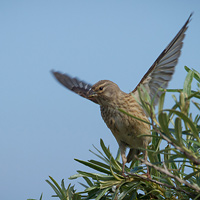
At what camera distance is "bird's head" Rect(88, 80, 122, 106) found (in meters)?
4.27

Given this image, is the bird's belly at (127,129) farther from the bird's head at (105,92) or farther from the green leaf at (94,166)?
the green leaf at (94,166)

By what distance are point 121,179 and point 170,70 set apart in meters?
2.24

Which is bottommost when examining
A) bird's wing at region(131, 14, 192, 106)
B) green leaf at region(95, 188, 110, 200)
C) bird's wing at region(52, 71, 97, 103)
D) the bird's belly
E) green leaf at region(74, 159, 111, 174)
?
green leaf at region(95, 188, 110, 200)

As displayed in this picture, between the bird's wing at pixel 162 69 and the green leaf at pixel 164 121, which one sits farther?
the bird's wing at pixel 162 69

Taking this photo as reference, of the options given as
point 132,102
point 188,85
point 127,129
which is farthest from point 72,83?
point 188,85

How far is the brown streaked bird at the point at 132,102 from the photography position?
397 cm

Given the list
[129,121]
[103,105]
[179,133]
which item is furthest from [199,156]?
[103,105]

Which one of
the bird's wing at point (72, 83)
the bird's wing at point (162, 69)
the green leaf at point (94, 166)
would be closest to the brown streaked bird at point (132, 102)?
the bird's wing at point (162, 69)

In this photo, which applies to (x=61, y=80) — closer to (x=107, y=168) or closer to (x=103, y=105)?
(x=103, y=105)

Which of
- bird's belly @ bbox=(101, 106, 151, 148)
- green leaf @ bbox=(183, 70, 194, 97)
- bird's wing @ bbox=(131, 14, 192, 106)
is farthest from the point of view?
bird's wing @ bbox=(131, 14, 192, 106)

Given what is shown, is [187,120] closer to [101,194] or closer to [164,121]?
[164,121]

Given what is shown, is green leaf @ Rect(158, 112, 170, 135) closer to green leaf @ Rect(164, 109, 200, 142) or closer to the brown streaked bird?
green leaf @ Rect(164, 109, 200, 142)

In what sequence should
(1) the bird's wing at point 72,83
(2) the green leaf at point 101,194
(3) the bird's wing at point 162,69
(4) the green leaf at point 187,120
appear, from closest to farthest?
(4) the green leaf at point 187,120 < (2) the green leaf at point 101,194 < (3) the bird's wing at point 162,69 < (1) the bird's wing at point 72,83

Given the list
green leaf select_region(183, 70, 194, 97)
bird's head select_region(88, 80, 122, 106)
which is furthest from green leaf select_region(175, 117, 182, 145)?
bird's head select_region(88, 80, 122, 106)
